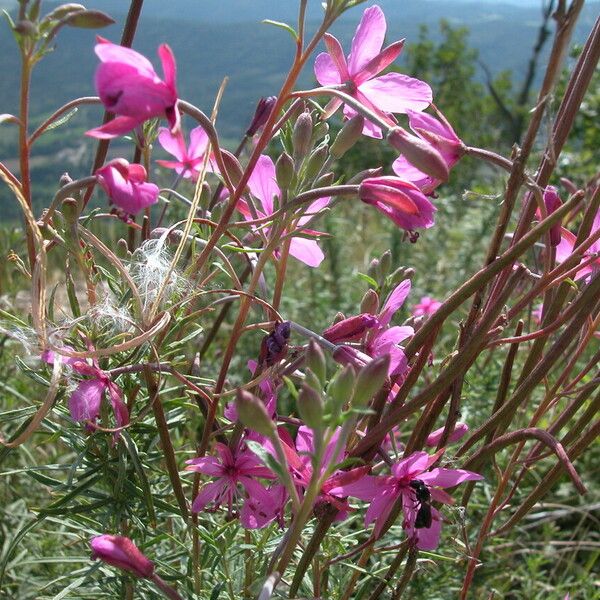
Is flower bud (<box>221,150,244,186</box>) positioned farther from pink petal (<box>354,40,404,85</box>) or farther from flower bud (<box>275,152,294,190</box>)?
pink petal (<box>354,40,404,85</box>)

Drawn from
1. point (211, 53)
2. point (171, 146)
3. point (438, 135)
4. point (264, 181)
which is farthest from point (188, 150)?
point (211, 53)

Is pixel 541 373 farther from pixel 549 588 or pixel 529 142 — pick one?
pixel 549 588

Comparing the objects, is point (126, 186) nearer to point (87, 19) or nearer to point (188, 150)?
point (87, 19)

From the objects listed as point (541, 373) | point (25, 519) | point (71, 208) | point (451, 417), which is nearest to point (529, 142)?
point (541, 373)

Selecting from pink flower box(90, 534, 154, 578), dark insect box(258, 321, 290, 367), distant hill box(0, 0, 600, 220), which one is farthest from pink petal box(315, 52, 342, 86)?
distant hill box(0, 0, 600, 220)

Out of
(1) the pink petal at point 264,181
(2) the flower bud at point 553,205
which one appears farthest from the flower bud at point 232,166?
(2) the flower bud at point 553,205

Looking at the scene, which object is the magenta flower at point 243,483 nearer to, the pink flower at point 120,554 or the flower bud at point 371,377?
the pink flower at point 120,554
